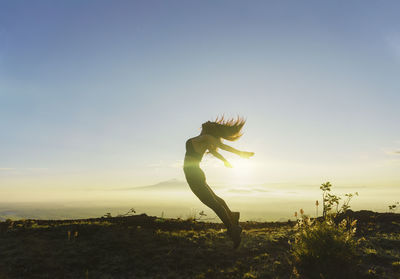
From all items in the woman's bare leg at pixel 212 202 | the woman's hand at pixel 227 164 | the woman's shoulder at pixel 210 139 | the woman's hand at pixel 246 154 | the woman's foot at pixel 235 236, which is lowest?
the woman's foot at pixel 235 236

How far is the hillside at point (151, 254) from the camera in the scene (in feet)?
17.4

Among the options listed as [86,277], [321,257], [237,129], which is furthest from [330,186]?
[86,277]

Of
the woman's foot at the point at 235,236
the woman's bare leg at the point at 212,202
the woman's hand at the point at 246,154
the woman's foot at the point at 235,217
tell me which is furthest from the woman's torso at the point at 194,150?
the woman's foot at the point at 235,236

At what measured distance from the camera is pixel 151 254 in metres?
6.08

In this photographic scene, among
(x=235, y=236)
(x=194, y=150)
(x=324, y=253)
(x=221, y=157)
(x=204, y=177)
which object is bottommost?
(x=324, y=253)

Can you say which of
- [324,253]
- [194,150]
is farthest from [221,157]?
[324,253]

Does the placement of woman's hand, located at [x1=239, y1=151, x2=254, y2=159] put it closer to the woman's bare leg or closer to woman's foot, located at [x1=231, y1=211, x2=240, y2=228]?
the woman's bare leg

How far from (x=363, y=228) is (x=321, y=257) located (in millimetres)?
4520

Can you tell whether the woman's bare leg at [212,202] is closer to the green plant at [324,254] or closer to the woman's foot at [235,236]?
the woman's foot at [235,236]

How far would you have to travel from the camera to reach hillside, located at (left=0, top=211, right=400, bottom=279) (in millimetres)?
5293

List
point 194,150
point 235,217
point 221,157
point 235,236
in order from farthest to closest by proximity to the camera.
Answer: point 235,217, point 221,157, point 194,150, point 235,236

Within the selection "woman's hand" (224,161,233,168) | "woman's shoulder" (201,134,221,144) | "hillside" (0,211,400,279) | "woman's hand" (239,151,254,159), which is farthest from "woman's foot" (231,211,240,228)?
"woman's shoulder" (201,134,221,144)

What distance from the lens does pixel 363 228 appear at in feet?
30.0

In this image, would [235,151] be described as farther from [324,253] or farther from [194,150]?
[324,253]
